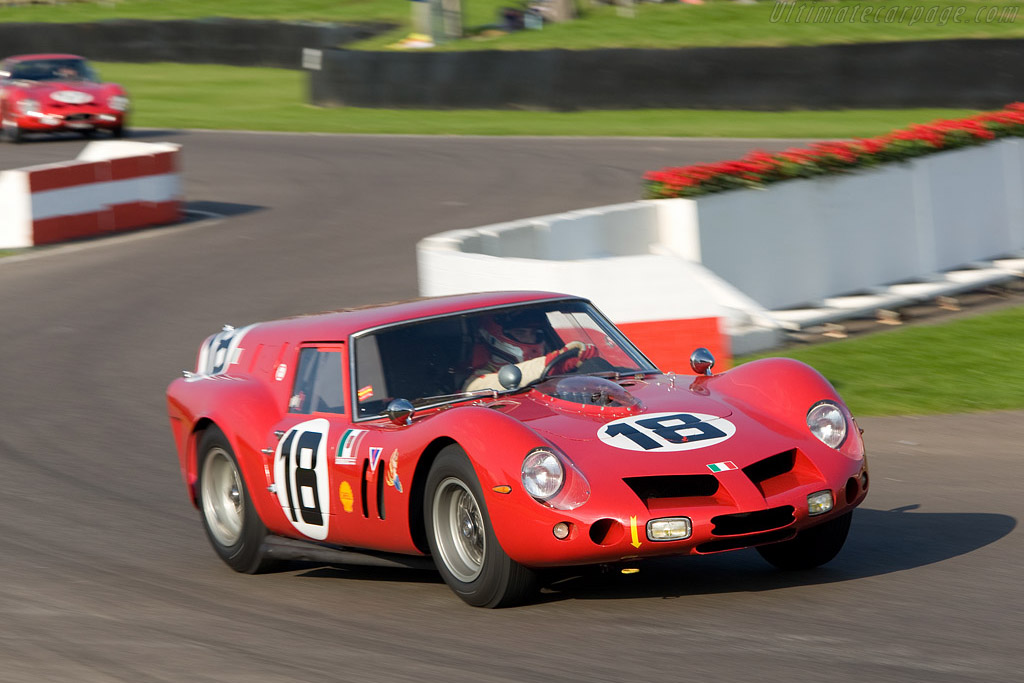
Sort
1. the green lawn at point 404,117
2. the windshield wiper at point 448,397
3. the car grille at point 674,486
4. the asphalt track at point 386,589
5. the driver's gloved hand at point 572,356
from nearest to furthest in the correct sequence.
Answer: the asphalt track at point 386,589, the car grille at point 674,486, the windshield wiper at point 448,397, the driver's gloved hand at point 572,356, the green lawn at point 404,117

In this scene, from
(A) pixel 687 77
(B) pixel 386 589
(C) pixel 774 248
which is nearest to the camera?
(B) pixel 386 589

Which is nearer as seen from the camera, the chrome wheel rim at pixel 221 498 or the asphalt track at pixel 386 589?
the asphalt track at pixel 386 589

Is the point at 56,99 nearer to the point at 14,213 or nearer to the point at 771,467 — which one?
the point at 14,213

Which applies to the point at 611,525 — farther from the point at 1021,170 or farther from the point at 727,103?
the point at 727,103

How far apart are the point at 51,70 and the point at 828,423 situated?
2214 centimetres

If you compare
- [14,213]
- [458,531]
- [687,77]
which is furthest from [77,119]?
[458,531]

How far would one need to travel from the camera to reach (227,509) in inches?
280

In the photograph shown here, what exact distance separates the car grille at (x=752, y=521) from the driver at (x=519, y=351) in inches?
51.7

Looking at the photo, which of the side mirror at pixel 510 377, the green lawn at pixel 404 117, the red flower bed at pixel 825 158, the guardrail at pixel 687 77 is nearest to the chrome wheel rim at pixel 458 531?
the side mirror at pixel 510 377

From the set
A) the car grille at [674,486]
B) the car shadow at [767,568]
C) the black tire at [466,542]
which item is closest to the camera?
the car grille at [674,486]

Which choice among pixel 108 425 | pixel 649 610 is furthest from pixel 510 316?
pixel 108 425

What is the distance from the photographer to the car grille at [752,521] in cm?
531

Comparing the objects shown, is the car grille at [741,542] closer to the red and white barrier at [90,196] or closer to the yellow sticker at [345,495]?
the yellow sticker at [345,495]

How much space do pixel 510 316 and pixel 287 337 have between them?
3.66ft
